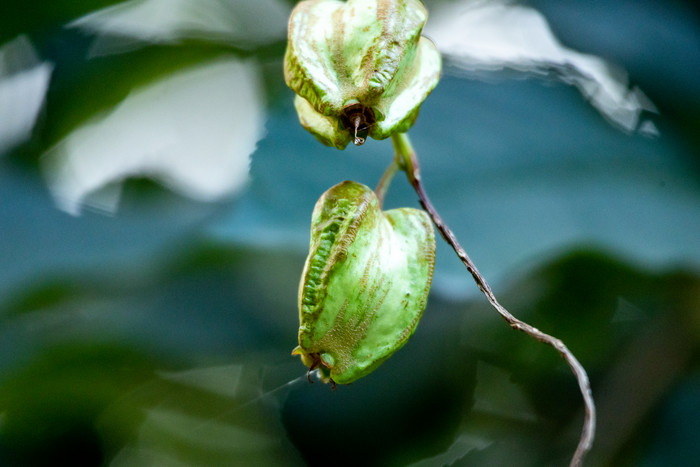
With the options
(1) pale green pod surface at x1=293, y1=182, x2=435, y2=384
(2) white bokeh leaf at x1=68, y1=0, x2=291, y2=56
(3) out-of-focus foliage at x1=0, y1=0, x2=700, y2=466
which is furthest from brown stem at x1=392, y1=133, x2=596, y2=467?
(2) white bokeh leaf at x1=68, y1=0, x2=291, y2=56

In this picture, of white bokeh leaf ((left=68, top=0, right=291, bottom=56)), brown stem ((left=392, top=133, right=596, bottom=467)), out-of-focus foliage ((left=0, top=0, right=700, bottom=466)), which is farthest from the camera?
white bokeh leaf ((left=68, top=0, right=291, bottom=56))

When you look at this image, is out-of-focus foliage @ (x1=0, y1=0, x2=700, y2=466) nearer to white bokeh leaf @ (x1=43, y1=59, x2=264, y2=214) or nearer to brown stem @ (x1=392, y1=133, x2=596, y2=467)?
white bokeh leaf @ (x1=43, y1=59, x2=264, y2=214)

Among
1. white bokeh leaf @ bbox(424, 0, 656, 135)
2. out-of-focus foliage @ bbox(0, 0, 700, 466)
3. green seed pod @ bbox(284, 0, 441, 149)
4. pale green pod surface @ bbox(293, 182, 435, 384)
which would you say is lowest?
out-of-focus foliage @ bbox(0, 0, 700, 466)

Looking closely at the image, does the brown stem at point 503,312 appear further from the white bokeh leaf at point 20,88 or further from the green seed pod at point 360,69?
the white bokeh leaf at point 20,88

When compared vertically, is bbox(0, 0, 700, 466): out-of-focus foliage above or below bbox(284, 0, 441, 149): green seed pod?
below

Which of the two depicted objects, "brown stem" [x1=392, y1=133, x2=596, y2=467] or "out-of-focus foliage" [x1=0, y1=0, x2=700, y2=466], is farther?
"out-of-focus foliage" [x1=0, y1=0, x2=700, y2=466]

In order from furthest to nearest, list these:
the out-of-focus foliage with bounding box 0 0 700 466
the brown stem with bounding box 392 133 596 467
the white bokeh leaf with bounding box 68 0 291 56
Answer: the white bokeh leaf with bounding box 68 0 291 56
the out-of-focus foliage with bounding box 0 0 700 466
the brown stem with bounding box 392 133 596 467

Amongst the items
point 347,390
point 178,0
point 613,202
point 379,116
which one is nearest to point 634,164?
point 613,202
